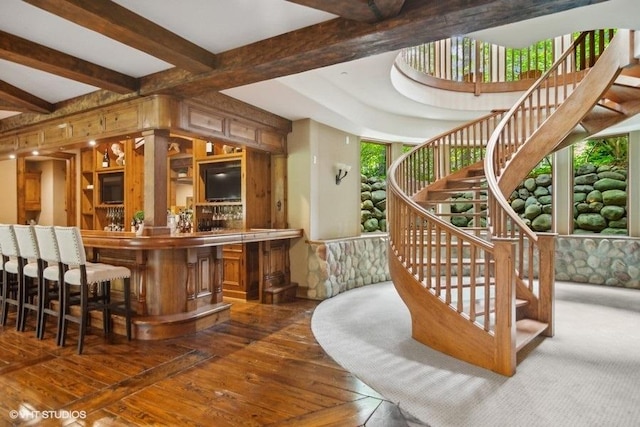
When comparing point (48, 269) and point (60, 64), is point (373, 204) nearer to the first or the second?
point (48, 269)

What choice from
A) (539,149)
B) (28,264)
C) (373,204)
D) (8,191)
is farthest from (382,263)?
(8,191)

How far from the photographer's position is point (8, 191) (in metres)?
6.86

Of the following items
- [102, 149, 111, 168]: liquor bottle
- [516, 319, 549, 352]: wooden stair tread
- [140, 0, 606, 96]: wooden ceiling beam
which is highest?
[140, 0, 606, 96]: wooden ceiling beam

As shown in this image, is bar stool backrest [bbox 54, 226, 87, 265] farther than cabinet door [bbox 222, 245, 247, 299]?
No

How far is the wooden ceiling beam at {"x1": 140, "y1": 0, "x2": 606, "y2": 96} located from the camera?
6.75 ft

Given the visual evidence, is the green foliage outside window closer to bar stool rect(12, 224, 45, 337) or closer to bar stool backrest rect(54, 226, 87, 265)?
bar stool backrest rect(54, 226, 87, 265)

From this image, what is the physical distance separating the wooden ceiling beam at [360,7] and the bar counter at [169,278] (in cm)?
238

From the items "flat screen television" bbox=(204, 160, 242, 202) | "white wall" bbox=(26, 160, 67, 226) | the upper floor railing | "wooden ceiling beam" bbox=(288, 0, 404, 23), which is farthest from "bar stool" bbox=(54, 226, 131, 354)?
the upper floor railing

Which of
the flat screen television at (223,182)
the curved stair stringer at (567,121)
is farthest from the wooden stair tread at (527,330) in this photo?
the flat screen television at (223,182)

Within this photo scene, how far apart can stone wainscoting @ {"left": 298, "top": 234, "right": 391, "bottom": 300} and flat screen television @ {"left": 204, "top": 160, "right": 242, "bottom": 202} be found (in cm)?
138

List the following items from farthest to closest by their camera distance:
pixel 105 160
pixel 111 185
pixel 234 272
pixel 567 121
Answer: pixel 105 160
pixel 111 185
pixel 234 272
pixel 567 121

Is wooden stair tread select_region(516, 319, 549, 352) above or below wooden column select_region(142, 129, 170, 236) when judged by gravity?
below

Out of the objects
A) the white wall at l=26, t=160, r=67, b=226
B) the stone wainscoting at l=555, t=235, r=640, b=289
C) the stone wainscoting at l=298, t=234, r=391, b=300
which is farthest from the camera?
the white wall at l=26, t=160, r=67, b=226

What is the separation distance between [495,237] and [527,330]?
946 mm
